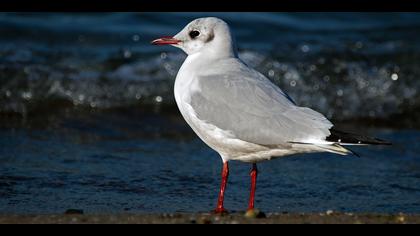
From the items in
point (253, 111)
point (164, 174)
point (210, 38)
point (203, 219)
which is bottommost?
point (164, 174)

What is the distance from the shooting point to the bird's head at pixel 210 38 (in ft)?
17.9

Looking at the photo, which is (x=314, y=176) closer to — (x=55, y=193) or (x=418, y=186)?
(x=418, y=186)

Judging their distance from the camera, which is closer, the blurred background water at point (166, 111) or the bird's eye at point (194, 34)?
the bird's eye at point (194, 34)

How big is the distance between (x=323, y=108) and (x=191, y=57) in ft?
12.8

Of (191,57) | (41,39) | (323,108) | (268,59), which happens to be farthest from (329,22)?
(191,57)

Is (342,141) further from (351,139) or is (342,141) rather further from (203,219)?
Answer: (203,219)

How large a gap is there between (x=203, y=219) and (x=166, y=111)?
4.35 metres

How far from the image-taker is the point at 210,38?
548cm

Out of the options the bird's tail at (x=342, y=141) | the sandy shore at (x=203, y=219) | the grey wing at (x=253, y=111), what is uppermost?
the grey wing at (x=253, y=111)

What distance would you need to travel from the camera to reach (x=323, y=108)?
9.12 metres

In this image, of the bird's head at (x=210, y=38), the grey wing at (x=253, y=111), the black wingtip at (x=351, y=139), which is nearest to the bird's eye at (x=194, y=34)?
the bird's head at (x=210, y=38)

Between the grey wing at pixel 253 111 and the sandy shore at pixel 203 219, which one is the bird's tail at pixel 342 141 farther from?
the sandy shore at pixel 203 219

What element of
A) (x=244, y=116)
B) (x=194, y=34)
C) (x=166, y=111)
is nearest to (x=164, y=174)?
(x=194, y=34)

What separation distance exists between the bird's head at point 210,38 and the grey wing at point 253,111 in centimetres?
31
